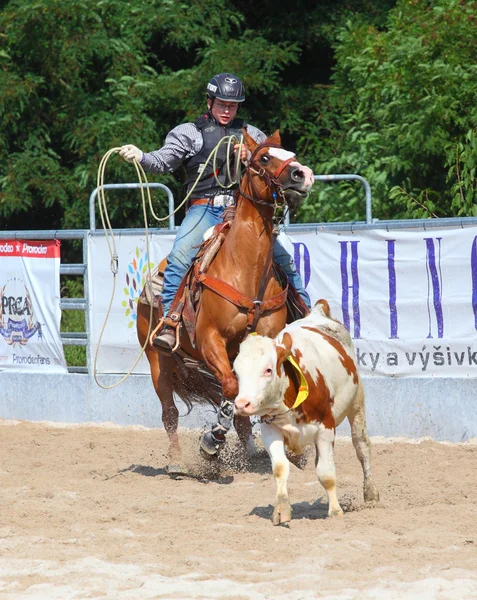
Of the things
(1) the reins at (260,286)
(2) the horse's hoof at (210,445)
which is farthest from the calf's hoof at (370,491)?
(2) the horse's hoof at (210,445)

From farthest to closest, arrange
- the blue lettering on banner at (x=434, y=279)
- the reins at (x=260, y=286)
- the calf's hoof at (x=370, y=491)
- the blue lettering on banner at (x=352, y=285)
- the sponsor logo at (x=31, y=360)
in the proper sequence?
the sponsor logo at (x=31, y=360) → the blue lettering on banner at (x=352, y=285) → the blue lettering on banner at (x=434, y=279) → the reins at (x=260, y=286) → the calf's hoof at (x=370, y=491)

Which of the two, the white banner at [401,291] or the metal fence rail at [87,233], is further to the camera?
the metal fence rail at [87,233]

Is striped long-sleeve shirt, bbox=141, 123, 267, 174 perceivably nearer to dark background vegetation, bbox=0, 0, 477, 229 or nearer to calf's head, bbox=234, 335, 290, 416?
calf's head, bbox=234, 335, 290, 416

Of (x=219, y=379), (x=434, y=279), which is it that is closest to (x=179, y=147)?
(x=219, y=379)

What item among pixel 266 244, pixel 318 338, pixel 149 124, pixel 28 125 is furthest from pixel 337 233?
pixel 28 125

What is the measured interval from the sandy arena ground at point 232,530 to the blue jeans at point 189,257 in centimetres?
140

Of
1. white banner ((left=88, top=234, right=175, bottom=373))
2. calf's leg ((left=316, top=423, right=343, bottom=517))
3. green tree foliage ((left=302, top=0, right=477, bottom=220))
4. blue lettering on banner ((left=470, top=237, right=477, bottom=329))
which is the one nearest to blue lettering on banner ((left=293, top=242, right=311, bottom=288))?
white banner ((left=88, top=234, right=175, bottom=373))

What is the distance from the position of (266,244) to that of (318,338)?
3.55ft

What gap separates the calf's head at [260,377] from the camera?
5.76m

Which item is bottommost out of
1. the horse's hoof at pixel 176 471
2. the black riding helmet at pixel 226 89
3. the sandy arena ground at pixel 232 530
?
the horse's hoof at pixel 176 471

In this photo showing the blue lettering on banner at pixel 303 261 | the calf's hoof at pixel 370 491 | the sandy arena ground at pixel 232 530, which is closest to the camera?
the sandy arena ground at pixel 232 530

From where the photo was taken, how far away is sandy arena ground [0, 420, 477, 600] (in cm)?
492

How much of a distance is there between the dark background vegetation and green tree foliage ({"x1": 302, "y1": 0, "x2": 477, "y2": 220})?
5 centimetres

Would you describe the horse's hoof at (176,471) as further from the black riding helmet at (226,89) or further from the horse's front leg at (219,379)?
the black riding helmet at (226,89)
